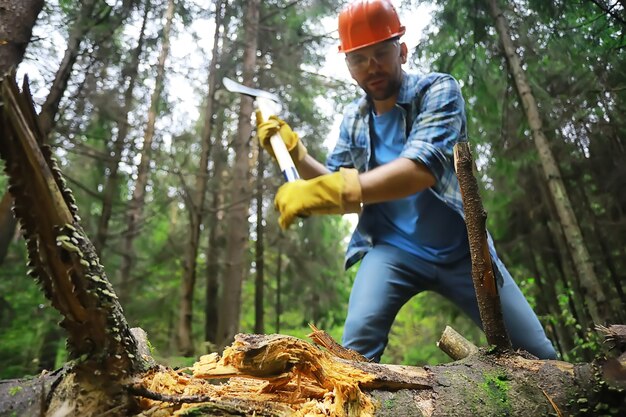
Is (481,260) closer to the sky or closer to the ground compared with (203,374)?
closer to the sky

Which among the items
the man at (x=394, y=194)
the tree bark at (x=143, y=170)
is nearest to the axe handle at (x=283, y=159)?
the man at (x=394, y=194)

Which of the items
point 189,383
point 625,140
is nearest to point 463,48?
point 625,140

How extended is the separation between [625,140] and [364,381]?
7.25 metres

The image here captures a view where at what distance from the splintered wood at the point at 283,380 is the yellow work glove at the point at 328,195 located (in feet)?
3.14

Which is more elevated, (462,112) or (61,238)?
(462,112)

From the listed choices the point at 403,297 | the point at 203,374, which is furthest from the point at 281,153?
the point at 203,374

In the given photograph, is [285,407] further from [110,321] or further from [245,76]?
[245,76]

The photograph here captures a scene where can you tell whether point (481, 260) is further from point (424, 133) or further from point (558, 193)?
point (558, 193)

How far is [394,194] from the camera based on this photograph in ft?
7.31

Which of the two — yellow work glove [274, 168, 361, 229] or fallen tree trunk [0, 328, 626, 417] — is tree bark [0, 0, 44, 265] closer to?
yellow work glove [274, 168, 361, 229]

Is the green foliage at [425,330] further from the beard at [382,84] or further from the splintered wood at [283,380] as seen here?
the splintered wood at [283,380]

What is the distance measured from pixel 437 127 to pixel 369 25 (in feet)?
2.98

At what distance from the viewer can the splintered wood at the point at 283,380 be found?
1176mm

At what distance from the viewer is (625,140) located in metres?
6.52
